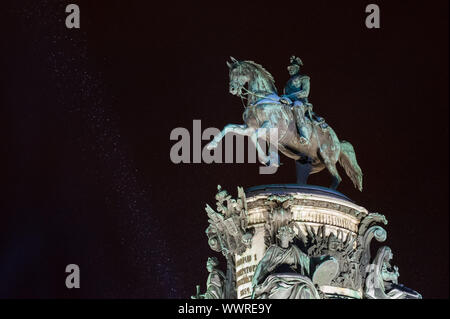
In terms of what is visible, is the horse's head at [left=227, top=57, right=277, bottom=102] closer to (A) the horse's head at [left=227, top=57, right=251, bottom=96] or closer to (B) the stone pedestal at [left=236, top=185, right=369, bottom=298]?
(A) the horse's head at [left=227, top=57, right=251, bottom=96]

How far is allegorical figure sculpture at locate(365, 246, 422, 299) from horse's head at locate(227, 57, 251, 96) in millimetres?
4175

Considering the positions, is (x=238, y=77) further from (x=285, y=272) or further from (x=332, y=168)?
(x=285, y=272)

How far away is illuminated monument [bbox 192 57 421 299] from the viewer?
17.6 metres

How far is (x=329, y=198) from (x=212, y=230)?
7.49 ft

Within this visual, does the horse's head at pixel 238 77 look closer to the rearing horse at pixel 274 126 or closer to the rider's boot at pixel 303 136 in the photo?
the rearing horse at pixel 274 126
